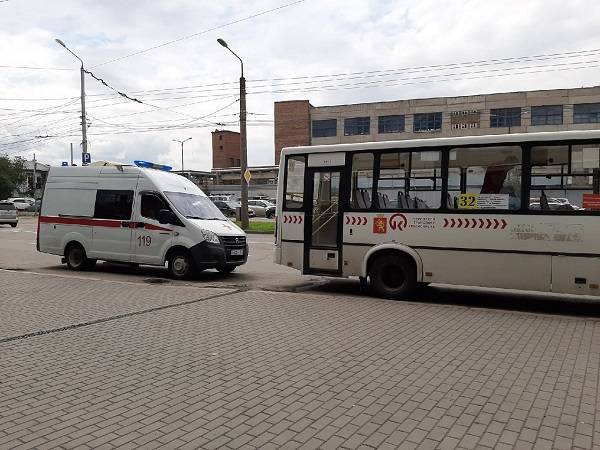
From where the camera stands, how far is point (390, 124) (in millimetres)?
74500

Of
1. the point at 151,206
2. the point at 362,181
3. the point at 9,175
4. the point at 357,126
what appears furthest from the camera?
the point at 357,126

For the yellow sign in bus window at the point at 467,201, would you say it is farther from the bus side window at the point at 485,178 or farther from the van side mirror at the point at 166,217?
the van side mirror at the point at 166,217

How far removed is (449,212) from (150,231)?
680 cm

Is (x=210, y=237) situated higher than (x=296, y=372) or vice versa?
(x=210, y=237)

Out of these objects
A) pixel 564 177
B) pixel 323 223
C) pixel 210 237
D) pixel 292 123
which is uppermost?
pixel 292 123

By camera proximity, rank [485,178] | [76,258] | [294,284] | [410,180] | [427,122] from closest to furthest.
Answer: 1. [485,178]
2. [410,180]
3. [294,284]
4. [76,258]
5. [427,122]

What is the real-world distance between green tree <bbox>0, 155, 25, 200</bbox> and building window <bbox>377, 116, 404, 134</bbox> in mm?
46130

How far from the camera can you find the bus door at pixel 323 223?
1023 centimetres

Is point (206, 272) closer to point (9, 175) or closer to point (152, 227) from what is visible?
point (152, 227)

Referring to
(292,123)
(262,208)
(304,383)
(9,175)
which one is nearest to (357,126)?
(292,123)

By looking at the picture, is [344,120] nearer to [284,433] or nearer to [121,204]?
[121,204]

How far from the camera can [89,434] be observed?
Answer: 12.5 feet

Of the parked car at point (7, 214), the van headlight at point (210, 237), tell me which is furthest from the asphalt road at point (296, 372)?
the parked car at point (7, 214)

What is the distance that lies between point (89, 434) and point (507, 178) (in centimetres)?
736
